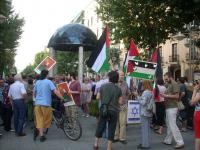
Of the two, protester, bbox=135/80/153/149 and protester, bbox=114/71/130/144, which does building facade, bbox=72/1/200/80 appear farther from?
protester, bbox=135/80/153/149

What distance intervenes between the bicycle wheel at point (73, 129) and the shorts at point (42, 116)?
0.60 m

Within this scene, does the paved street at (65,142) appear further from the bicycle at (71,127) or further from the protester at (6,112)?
the protester at (6,112)

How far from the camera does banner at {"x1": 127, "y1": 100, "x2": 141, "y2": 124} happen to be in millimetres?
14031

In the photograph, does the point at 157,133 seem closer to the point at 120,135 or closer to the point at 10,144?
the point at 120,135

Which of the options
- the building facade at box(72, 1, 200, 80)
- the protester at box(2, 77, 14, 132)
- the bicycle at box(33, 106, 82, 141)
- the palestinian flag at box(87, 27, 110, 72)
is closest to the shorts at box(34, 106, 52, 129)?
the bicycle at box(33, 106, 82, 141)

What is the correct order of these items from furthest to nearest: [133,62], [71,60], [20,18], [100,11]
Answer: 1. [71,60]
2. [20,18]
3. [100,11]
4. [133,62]

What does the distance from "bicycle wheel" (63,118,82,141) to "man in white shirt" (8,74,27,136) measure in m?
1.52

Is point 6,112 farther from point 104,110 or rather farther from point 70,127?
Answer: point 104,110

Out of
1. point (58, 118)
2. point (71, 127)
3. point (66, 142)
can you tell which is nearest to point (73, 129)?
point (71, 127)

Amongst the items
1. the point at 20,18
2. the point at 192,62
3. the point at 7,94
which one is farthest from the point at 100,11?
the point at 7,94

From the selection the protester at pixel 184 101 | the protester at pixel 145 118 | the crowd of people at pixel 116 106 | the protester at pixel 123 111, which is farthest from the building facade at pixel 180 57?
the protester at pixel 145 118

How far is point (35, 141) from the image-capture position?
1309 cm

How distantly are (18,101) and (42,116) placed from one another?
162cm

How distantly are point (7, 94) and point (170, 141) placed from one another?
18.0ft
